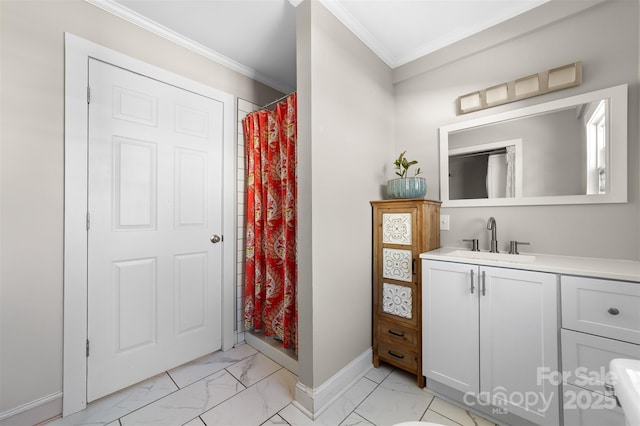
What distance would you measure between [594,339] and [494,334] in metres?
0.39

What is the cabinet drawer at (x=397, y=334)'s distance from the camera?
1.75 meters

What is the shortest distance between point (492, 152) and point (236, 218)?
6.86ft

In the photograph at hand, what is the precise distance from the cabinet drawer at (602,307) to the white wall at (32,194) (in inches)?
105

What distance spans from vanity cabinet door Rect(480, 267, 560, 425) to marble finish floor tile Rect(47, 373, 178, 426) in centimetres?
196

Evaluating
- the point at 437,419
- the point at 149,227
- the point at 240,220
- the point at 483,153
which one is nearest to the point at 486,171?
the point at 483,153

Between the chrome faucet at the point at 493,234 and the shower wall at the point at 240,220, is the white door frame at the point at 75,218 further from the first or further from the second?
the chrome faucet at the point at 493,234

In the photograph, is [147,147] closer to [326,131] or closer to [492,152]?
[326,131]

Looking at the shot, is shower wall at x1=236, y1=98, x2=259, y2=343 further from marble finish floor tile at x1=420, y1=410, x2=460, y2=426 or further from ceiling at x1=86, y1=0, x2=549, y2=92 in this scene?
marble finish floor tile at x1=420, y1=410, x2=460, y2=426

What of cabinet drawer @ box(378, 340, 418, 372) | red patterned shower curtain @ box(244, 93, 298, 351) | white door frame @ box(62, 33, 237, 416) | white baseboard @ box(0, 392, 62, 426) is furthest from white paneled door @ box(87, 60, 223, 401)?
cabinet drawer @ box(378, 340, 418, 372)

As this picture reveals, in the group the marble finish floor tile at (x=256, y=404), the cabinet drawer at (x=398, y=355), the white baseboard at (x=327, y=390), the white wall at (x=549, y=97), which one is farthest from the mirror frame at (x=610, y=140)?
the marble finish floor tile at (x=256, y=404)

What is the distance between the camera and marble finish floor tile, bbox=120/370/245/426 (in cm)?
142

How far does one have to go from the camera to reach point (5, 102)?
129 centimetres

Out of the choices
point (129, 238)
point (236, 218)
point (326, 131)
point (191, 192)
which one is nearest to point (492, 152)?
point (326, 131)

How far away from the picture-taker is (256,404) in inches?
60.8
